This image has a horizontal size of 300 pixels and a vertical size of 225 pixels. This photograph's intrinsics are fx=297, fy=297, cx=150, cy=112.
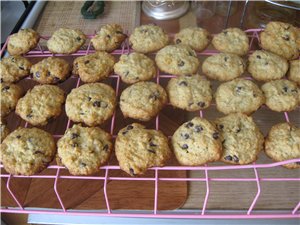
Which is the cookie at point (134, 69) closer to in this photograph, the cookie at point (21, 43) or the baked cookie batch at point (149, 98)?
the baked cookie batch at point (149, 98)

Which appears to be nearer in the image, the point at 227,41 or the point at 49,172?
the point at 49,172

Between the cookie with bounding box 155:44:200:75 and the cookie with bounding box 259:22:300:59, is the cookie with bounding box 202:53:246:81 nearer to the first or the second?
the cookie with bounding box 155:44:200:75

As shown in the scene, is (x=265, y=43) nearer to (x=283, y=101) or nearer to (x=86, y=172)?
(x=283, y=101)

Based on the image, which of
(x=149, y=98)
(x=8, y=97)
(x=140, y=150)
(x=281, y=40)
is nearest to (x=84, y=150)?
(x=140, y=150)

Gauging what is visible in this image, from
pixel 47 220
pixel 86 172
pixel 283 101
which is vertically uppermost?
pixel 283 101

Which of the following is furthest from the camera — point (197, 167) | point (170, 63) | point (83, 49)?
point (83, 49)

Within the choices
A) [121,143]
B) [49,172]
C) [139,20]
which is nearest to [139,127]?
[121,143]
